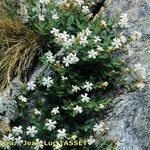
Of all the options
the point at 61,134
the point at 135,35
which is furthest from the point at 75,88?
the point at 135,35

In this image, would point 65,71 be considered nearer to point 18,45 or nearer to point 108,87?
point 108,87

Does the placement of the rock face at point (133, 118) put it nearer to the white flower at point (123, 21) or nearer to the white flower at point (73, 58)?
the white flower at point (123, 21)

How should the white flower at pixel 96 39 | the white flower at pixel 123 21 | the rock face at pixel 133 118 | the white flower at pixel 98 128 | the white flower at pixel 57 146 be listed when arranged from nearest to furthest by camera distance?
1. the white flower at pixel 57 146
2. the white flower at pixel 98 128
3. the rock face at pixel 133 118
4. the white flower at pixel 96 39
5. the white flower at pixel 123 21

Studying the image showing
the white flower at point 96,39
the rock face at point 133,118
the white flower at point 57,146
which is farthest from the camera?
the white flower at point 96,39

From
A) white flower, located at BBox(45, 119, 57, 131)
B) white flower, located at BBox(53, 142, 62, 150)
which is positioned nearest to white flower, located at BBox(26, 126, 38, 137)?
white flower, located at BBox(45, 119, 57, 131)

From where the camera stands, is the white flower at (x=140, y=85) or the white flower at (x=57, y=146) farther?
the white flower at (x=140, y=85)

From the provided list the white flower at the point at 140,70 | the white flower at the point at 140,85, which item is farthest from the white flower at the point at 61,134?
the white flower at the point at 140,70

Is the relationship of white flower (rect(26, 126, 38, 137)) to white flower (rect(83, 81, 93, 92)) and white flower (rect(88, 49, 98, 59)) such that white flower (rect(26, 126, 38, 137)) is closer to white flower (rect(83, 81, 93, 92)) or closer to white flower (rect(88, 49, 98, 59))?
white flower (rect(83, 81, 93, 92))
